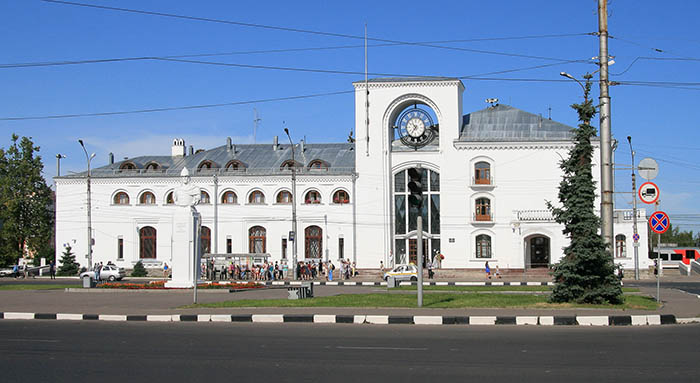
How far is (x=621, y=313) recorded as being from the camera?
17062 mm

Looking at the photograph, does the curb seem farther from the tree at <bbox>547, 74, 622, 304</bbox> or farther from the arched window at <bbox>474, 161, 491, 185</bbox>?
the arched window at <bbox>474, 161, 491, 185</bbox>

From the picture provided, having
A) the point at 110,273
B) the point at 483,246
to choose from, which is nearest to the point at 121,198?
the point at 110,273

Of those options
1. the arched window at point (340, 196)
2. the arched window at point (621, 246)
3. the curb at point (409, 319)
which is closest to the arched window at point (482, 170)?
the arched window at point (340, 196)

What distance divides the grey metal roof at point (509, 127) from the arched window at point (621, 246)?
313 inches

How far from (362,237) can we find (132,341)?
39797 millimetres

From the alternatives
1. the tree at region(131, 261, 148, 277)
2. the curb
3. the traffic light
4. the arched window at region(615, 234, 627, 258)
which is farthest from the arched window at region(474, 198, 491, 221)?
the traffic light

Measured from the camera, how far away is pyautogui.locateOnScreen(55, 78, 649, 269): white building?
50500 mm

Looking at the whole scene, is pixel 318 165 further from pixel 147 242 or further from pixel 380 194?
pixel 147 242

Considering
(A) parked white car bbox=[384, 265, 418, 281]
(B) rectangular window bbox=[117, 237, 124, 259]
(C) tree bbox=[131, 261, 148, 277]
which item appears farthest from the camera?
(B) rectangular window bbox=[117, 237, 124, 259]

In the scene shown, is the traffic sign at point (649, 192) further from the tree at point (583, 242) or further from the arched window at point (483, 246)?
the arched window at point (483, 246)

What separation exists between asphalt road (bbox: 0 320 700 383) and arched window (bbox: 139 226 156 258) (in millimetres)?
41242

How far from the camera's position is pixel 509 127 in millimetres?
51969

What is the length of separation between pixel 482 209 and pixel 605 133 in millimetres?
32189

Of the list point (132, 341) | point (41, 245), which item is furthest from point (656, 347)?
point (41, 245)
